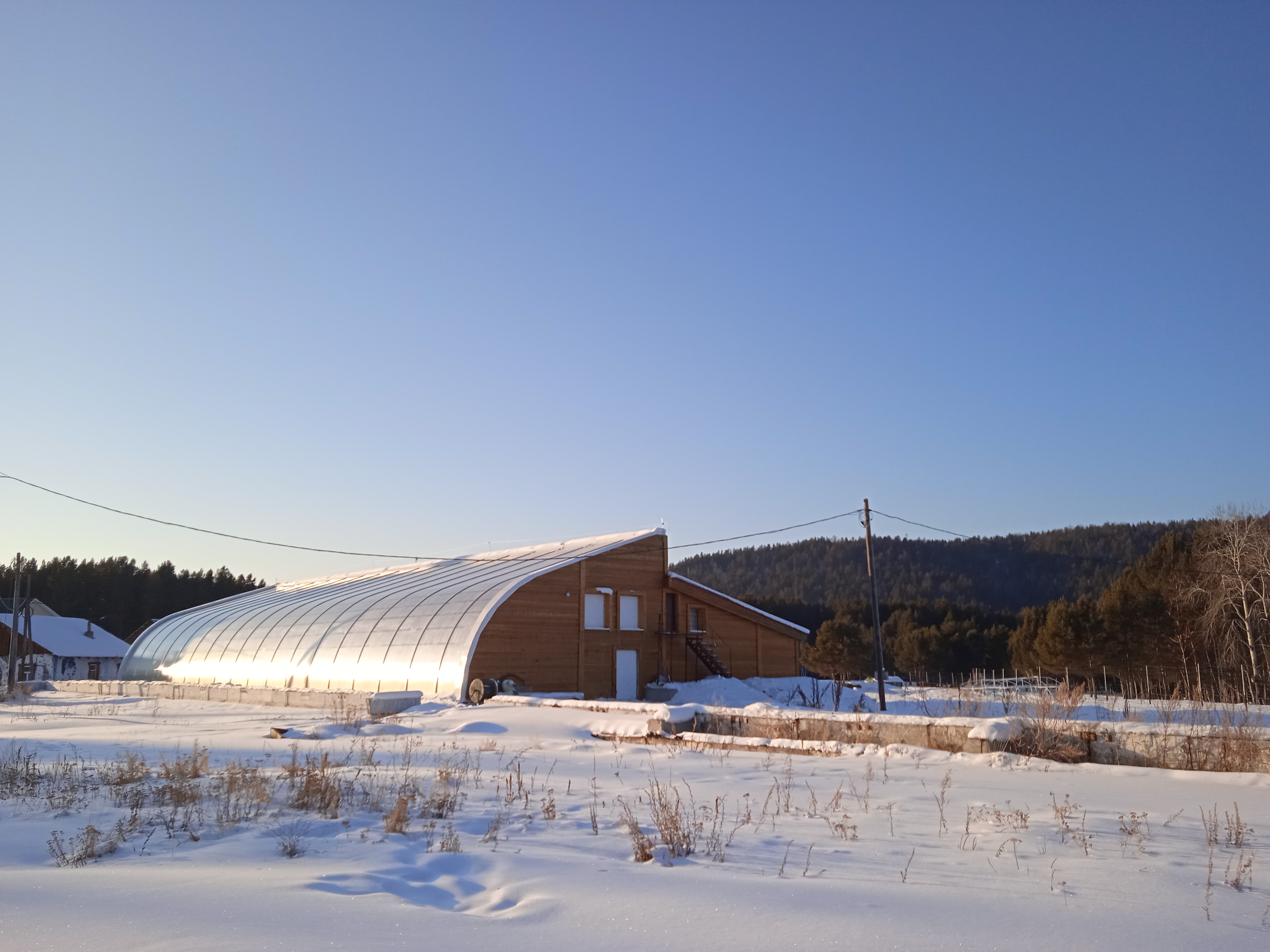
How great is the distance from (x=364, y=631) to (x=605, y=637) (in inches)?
377

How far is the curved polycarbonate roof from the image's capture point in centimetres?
3266

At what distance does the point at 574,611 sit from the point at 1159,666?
100.0 ft

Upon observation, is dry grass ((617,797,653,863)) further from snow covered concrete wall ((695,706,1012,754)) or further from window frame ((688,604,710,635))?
window frame ((688,604,710,635))

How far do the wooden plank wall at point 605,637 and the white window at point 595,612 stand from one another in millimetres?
220

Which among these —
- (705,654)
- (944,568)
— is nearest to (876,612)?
(705,654)

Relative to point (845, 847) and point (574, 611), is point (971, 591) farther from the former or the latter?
point (845, 847)

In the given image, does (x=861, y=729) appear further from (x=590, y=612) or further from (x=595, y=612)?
(x=595, y=612)

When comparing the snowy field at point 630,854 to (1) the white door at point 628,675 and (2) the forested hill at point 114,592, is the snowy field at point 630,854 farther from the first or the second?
(2) the forested hill at point 114,592

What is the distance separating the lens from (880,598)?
12256 centimetres

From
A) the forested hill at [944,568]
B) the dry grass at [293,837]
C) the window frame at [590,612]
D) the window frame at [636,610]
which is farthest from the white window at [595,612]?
the forested hill at [944,568]

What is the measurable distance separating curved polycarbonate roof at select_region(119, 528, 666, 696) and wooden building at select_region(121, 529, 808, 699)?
8 cm

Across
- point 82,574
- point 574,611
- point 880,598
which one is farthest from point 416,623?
point 880,598

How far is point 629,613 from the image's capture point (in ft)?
126

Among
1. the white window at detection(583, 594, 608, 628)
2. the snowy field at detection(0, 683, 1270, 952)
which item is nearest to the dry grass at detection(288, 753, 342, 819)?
the snowy field at detection(0, 683, 1270, 952)
